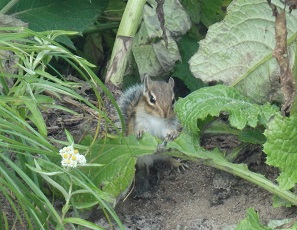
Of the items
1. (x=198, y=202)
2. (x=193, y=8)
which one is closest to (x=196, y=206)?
(x=198, y=202)

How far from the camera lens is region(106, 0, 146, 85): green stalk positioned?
4449mm

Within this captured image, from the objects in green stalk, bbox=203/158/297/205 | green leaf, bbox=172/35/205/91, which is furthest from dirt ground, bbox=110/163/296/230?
green leaf, bbox=172/35/205/91

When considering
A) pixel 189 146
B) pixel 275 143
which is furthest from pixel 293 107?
pixel 189 146

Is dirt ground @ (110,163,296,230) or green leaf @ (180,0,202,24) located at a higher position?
green leaf @ (180,0,202,24)

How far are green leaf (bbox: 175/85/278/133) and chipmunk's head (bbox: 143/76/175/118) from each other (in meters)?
0.47

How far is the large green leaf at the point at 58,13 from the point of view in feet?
16.0

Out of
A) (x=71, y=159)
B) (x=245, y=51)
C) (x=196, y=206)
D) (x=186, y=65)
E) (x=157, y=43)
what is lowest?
(x=196, y=206)

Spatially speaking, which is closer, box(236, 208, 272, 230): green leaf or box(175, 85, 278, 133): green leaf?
box(236, 208, 272, 230): green leaf

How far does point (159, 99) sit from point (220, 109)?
766mm

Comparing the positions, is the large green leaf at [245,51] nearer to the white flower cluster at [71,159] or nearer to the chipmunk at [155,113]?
the chipmunk at [155,113]

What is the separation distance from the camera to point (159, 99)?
4.44 m

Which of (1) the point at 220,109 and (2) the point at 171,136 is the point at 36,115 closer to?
(1) the point at 220,109

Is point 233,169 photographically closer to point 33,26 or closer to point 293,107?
point 293,107

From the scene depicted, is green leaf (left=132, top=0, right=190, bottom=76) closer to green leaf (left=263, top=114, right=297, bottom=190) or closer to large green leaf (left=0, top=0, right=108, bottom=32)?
large green leaf (left=0, top=0, right=108, bottom=32)
